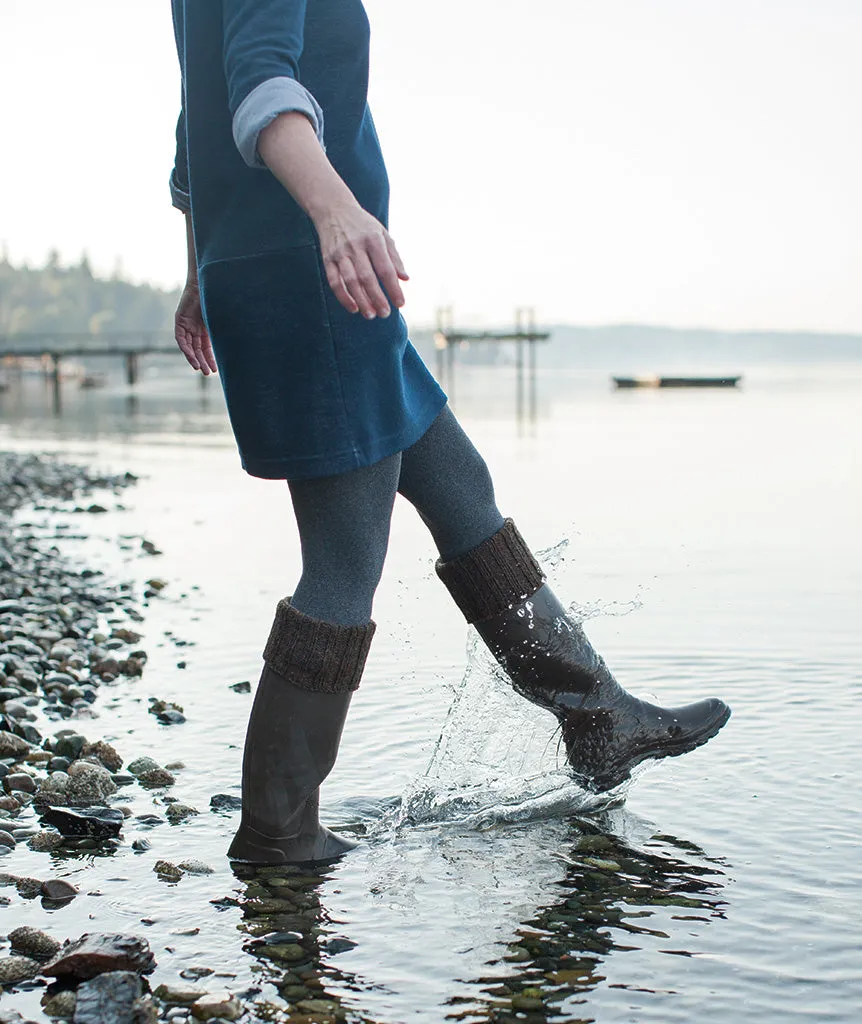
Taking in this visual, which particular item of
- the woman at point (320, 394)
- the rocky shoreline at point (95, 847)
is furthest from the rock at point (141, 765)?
the woman at point (320, 394)

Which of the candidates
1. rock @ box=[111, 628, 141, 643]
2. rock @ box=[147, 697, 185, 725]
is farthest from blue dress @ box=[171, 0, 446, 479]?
rock @ box=[111, 628, 141, 643]

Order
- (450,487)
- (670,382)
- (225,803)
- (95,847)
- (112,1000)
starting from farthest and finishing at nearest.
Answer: (670,382)
(225,803)
(95,847)
(450,487)
(112,1000)

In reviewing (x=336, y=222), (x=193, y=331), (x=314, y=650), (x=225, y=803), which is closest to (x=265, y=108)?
(x=336, y=222)

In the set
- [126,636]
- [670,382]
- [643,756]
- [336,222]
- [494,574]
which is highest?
[336,222]

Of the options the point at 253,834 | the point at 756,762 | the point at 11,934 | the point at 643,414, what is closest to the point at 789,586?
the point at 756,762

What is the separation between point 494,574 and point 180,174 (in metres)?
1.03

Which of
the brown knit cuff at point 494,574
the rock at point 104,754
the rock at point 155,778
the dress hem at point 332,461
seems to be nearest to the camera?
the dress hem at point 332,461

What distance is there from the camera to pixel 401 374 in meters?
2.57

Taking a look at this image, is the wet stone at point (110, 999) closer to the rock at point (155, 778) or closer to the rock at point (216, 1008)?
the rock at point (216, 1008)

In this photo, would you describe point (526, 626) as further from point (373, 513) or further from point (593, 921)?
point (593, 921)

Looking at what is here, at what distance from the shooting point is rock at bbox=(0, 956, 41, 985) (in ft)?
7.44

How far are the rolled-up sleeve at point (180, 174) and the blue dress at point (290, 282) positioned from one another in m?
0.27

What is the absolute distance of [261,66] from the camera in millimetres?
2279

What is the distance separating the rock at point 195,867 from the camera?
280 centimetres
